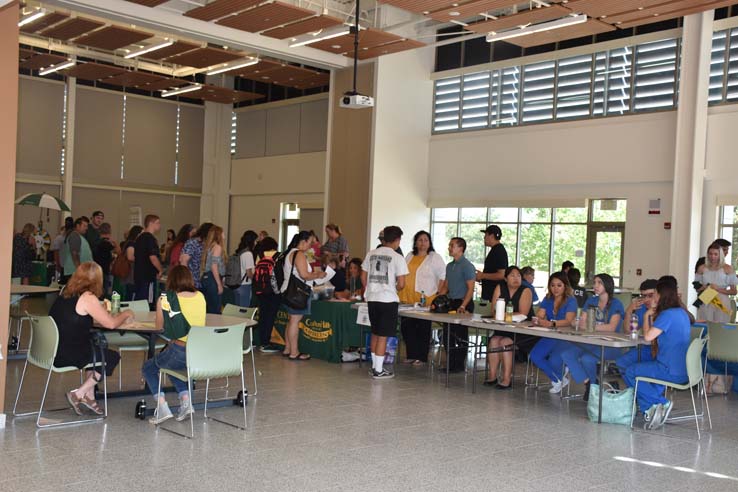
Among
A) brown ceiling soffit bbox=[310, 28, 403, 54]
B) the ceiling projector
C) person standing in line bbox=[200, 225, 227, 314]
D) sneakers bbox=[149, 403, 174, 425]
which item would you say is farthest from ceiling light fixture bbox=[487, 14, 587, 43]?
sneakers bbox=[149, 403, 174, 425]

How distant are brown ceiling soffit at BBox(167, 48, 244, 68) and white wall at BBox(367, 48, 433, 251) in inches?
100.0

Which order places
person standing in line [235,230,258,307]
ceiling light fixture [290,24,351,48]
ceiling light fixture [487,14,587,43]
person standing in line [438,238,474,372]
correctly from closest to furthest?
1. person standing in line [438,238,474,372]
2. ceiling light fixture [487,14,587,43]
3. person standing in line [235,230,258,307]
4. ceiling light fixture [290,24,351,48]

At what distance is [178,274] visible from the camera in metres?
5.74

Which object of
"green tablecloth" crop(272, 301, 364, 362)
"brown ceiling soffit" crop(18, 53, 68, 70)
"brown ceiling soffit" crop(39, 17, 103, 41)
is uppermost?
"brown ceiling soffit" crop(18, 53, 68, 70)

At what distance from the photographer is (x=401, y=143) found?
1443 cm

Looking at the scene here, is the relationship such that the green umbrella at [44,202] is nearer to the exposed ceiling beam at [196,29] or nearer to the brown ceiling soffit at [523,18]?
the exposed ceiling beam at [196,29]

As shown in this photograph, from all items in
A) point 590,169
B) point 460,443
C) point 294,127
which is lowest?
point 460,443

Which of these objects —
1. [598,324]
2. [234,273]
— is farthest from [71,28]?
[598,324]

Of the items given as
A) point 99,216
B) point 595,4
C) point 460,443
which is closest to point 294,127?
point 99,216

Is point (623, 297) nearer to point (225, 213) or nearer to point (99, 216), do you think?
point (99, 216)

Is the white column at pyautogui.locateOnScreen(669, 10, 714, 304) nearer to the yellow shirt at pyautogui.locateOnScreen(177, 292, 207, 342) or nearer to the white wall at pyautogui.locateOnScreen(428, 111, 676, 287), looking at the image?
the white wall at pyautogui.locateOnScreen(428, 111, 676, 287)

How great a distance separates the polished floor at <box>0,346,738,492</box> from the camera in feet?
15.0

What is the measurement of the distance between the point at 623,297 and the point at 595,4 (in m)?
3.59

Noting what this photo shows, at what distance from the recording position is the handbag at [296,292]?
28.4ft
